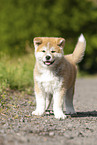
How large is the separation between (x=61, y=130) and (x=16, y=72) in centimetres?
485

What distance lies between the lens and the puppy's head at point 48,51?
16.5 ft

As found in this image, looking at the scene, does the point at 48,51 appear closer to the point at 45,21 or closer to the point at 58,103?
the point at 58,103

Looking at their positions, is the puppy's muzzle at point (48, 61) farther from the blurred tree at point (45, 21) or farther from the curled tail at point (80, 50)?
the blurred tree at point (45, 21)

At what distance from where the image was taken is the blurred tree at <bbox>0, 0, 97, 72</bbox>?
2381 cm

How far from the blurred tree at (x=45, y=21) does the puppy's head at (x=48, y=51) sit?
1794 cm

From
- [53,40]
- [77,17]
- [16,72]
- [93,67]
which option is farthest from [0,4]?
[53,40]

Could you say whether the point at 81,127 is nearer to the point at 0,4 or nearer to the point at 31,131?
the point at 31,131

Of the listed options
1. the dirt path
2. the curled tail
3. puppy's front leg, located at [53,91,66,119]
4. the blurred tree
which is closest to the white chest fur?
puppy's front leg, located at [53,91,66,119]

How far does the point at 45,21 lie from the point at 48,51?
1921cm

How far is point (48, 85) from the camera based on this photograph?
5.23 meters

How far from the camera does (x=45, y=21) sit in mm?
23859

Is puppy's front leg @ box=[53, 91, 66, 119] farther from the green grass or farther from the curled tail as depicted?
the green grass

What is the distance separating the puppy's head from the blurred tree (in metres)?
17.9

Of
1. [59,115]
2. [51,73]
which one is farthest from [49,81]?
[59,115]
